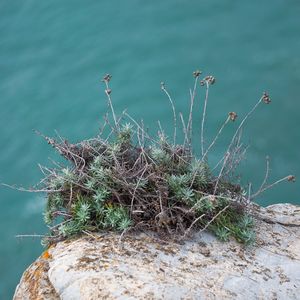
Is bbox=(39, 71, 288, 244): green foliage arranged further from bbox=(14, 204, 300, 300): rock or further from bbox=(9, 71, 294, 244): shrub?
bbox=(14, 204, 300, 300): rock

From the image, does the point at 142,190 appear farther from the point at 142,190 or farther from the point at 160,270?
the point at 160,270

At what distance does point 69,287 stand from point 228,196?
4.55 feet

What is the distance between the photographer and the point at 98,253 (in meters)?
3.31

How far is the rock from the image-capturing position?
310 cm

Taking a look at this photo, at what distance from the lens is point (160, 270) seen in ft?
10.7

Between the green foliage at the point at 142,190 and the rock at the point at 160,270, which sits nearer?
the rock at the point at 160,270

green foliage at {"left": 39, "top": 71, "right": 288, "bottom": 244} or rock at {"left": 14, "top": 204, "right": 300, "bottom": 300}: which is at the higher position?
green foliage at {"left": 39, "top": 71, "right": 288, "bottom": 244}

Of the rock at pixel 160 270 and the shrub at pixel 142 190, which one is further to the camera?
the shrub at pixel 142 190

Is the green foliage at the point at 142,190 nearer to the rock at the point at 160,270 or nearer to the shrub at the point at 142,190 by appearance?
the shrub at the point at 142,190

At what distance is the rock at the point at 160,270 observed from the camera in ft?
10.2

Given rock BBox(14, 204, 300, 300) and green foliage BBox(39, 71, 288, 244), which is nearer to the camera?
rock BBox(14, 204, 300, 300)

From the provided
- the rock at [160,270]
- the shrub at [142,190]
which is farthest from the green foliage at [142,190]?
the rock at [160,270]

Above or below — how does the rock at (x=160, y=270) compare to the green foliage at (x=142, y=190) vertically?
below

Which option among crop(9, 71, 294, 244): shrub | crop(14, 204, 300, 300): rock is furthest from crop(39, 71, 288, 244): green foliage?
crop(14, 204, 300, 300): rock
